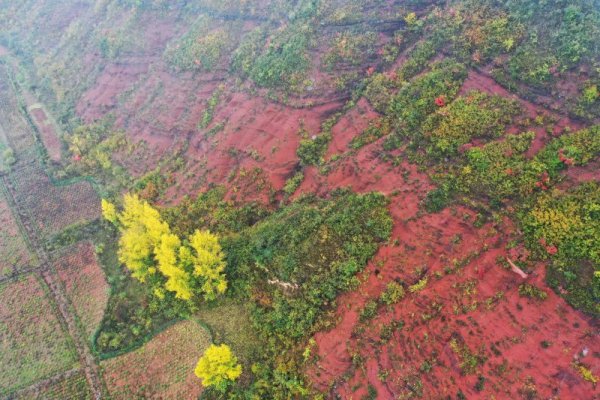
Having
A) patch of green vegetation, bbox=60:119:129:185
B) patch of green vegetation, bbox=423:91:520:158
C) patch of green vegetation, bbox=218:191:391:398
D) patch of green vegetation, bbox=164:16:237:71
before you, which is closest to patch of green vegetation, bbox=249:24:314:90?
patch of green vegetation, bbox=164:16:237:71

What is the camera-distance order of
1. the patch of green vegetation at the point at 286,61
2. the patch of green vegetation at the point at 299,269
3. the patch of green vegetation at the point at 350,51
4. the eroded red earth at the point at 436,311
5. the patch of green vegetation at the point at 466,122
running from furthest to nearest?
the patch of green vegetation at the point at 286,61 < the patch of green vegetation at the point at 350,51 < the patch of green vegetation at the point at 466,122 < the patch of green vegetation at the point at 299,269 < the eroded red earth at the point at 436,311

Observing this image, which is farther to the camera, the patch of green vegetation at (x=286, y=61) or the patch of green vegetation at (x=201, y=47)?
the patch of green vegetation at (x=201, y=47)

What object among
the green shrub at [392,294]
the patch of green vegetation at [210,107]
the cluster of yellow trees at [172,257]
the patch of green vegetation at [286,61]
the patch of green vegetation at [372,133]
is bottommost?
the cluster of yellow trees at [172,257]

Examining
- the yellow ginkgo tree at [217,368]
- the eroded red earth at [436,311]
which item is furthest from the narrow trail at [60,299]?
the eroded red earth at [436,311]

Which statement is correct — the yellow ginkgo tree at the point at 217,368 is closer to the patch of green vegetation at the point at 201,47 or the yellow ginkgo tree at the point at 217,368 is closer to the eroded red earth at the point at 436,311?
the eroded red earth at the point at 436,311

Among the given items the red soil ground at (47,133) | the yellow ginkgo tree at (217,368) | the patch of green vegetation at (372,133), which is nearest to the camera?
the yellow ginkgo tree at (217,368)

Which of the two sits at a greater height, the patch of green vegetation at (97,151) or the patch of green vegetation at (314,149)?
the patch of green vegetation at (314,149)

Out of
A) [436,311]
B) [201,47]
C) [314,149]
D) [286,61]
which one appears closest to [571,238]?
[436,311]

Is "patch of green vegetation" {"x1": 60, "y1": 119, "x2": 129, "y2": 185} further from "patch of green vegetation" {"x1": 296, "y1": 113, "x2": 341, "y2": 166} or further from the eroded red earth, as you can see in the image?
"patch of green vegetation" {"x1": 296, "y1": 113, "x2": 341, "y2": 166}
